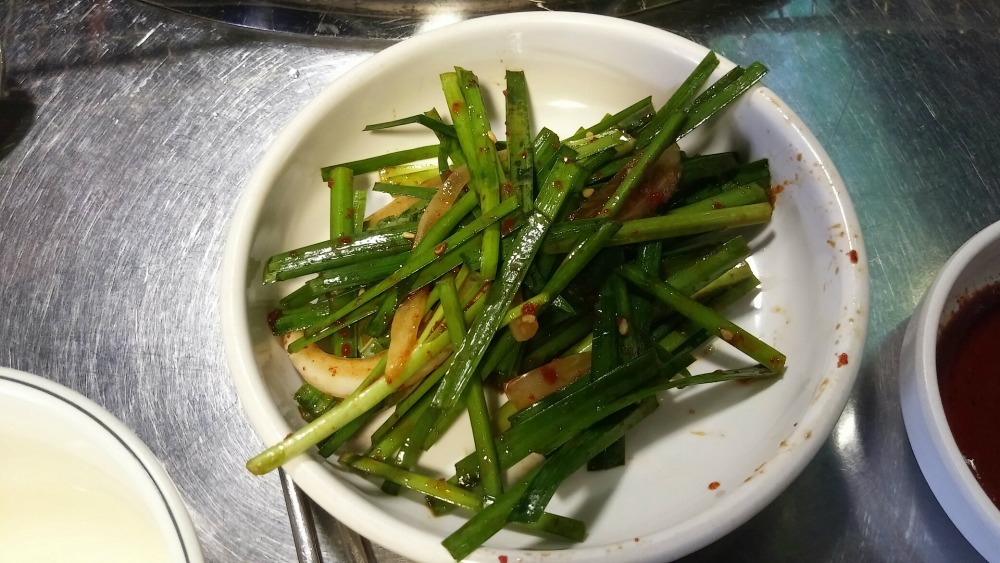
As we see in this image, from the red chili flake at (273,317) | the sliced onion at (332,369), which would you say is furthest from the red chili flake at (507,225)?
the red chili flake at (273,317)

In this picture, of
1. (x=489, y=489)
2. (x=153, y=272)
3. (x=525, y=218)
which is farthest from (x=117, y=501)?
(x=525, y=218)

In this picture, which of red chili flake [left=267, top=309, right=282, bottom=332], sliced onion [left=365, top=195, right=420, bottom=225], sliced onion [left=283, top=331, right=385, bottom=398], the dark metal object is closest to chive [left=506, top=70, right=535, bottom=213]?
sliced onion [left=365, top=195, right=420, bottom=225]

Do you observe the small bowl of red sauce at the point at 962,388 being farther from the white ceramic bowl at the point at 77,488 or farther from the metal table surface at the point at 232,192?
the white ceramic bowl at the point at 77,488

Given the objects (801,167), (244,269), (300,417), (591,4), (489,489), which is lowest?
(489,489)

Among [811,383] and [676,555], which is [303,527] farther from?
[811,383]

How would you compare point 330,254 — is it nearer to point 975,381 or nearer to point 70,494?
point 70,494

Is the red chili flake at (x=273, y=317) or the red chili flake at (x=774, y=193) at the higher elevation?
the red chili flake at (x=273, y=317)
